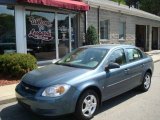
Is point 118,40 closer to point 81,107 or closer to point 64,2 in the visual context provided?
point 64,2

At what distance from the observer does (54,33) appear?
12.6 meters

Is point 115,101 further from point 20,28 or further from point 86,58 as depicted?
point 20,28

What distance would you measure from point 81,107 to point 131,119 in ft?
3.53

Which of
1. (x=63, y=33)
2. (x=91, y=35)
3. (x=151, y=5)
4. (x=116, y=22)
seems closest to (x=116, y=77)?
(x=63, y=33)

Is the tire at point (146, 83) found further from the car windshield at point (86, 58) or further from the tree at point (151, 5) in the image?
the tree at point (151, 5)

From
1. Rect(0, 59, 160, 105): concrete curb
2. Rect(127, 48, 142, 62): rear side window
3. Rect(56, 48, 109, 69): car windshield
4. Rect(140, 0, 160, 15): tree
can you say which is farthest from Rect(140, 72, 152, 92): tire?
Rect(140, 0, 160, 15): tree

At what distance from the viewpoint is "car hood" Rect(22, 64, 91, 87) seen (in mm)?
5092

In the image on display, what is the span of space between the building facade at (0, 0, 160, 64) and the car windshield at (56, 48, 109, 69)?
15.0 feet

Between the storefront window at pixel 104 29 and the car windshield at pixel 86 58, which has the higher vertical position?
the storefront window at pixel 104 29

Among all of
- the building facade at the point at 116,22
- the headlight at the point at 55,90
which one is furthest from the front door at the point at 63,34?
Result: the headlight at the point at 55,90

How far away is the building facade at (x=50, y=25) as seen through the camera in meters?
10.6

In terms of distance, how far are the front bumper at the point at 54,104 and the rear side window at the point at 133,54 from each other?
2.57m

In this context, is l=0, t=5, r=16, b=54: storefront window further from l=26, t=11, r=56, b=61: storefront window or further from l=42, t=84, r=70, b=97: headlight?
l=42, t=84, r=70, b=97: headlight

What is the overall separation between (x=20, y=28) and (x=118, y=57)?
5582mm
